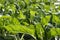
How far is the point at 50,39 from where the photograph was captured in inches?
81.0

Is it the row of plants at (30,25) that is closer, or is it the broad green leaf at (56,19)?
the row of plants at (30,25)

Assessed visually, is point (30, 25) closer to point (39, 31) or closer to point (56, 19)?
point (39, 31)

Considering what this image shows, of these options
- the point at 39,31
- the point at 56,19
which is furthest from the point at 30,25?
the point at 56,19

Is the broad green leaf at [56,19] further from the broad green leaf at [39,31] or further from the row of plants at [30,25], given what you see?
the broad green leaf at [39,31]

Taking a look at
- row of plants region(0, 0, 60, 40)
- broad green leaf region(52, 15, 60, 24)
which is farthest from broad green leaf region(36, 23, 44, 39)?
broad green leaf region(52, 15, 60, 24)

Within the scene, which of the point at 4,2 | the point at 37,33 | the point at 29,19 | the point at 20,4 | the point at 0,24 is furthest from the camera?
the point at 4,2

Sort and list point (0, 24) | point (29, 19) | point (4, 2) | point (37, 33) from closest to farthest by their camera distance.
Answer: point (37, 33) → point (0, 24) → point (29, 19) → point (4, 2)

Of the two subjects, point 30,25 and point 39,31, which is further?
point 30,25

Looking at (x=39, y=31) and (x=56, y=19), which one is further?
(x=56, y=19)

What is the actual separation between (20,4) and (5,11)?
30cm

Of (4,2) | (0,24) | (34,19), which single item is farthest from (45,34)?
(4,2)

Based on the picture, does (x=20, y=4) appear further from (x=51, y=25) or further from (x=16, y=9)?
(x=51, y=25)

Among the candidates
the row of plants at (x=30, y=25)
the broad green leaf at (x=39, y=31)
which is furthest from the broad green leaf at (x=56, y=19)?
the broad green leaf at (x=39, y=31)

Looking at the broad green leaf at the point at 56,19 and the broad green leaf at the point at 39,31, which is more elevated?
the broad green leaf at the point at 56,19
